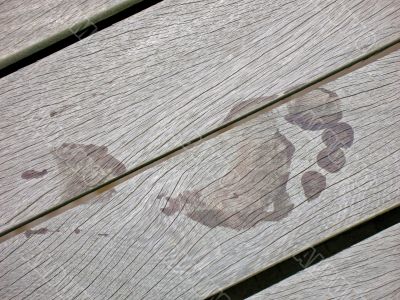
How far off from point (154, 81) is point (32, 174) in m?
0.41

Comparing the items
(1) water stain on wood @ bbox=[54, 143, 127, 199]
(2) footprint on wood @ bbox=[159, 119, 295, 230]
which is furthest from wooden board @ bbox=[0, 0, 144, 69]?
(2) footprint on wood @ bbox=[159, 119, 295, 230]

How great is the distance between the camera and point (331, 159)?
1310 millimetres

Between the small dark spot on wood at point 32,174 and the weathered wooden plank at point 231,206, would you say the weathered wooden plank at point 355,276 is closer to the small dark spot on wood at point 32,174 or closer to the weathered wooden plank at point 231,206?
the weathered wooden plank at point 231,206

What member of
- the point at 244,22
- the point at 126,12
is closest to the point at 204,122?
the point at 244,22

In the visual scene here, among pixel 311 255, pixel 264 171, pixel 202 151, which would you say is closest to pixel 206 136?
pixel 202 151

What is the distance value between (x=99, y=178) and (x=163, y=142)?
194 mm

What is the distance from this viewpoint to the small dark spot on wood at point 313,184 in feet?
4.26

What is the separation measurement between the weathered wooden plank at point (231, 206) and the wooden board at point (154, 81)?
0.07 metres

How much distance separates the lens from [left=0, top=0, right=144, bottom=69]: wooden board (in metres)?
1.49

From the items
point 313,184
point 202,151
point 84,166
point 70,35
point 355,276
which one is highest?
point 70,35

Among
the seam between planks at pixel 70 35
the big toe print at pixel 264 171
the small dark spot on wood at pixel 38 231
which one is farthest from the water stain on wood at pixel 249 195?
the seam between planks at pixel 70 35

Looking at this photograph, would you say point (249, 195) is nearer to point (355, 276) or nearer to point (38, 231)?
point (355, 276)

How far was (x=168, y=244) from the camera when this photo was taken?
132 cm

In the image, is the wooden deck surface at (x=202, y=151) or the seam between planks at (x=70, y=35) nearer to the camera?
the wooden deck surface at (x=202, y=151)
